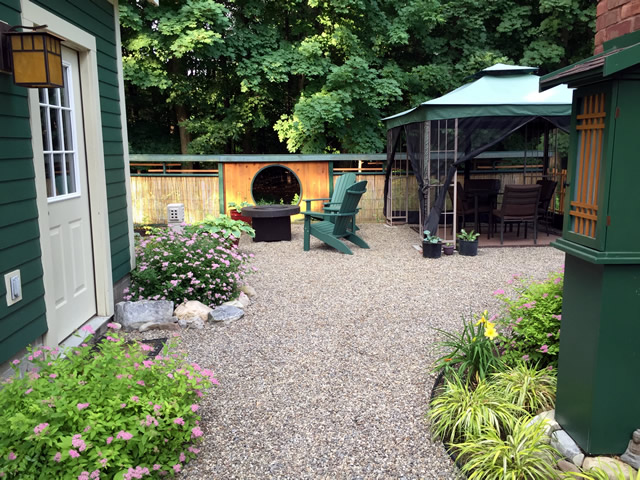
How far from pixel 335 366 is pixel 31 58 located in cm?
271

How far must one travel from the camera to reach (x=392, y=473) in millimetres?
2504

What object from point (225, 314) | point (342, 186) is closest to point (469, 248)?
point (342, 186)

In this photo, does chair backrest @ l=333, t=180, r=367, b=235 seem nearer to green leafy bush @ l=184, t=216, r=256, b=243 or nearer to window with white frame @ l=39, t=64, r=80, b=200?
green leafy bush @ l=184, t=216, r=256, b=243

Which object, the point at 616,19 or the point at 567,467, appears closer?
the point at 567,467

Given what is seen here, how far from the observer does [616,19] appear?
2.61 meters

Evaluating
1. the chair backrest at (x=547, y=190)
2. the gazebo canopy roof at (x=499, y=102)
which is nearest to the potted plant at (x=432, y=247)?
the gazebo canopy roof at (x=499, y=102)

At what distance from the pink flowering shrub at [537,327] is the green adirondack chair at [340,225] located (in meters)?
4.36

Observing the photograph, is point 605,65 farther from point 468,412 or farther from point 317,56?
point 317,56

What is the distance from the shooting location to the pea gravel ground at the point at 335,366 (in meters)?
2.62

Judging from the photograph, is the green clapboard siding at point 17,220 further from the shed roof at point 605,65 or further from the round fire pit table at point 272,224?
the round fire pit table at point 272,224

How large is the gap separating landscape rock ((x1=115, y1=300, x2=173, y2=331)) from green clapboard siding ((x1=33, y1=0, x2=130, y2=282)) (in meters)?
0.30

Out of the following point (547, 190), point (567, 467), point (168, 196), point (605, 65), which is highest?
point (605, 65)

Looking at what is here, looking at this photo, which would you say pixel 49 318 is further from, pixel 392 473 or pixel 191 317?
pixel 392 473

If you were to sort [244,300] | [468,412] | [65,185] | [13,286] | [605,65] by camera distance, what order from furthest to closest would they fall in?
[244,300], [65,185], [13,286], [468,412], [605,65]
